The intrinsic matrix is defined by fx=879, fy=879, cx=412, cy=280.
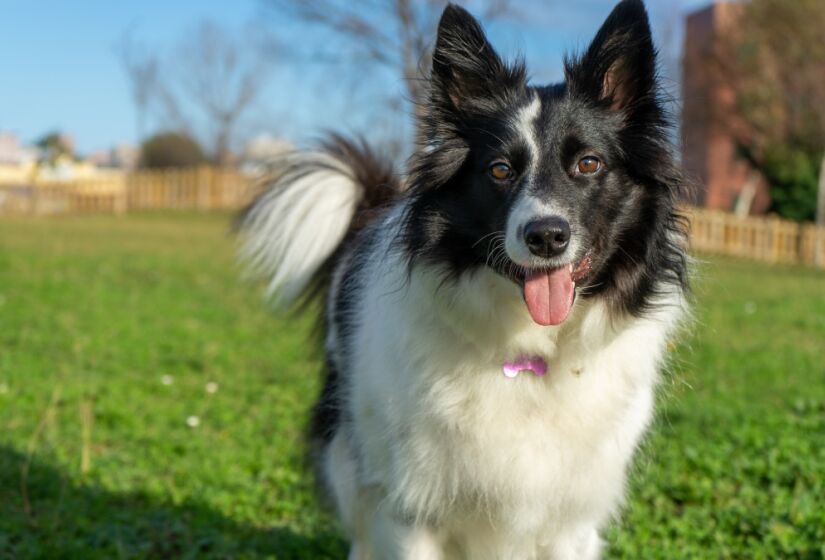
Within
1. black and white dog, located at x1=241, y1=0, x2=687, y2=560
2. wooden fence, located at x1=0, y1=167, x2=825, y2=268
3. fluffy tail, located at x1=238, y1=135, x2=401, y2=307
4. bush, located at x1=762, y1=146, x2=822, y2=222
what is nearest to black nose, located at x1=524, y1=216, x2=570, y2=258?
black and white dog, located at x1=241, y1=0, x2=687, y2=560

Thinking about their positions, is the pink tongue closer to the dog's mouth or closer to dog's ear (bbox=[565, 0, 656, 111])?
the dog's mouth

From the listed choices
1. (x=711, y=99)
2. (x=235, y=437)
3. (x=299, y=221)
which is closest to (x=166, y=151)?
(x=711, y=99)

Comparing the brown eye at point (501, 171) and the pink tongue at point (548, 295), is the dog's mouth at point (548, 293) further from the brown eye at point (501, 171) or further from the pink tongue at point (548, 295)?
the brown eye at point (501, 171)

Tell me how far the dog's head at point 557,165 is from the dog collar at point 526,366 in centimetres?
23

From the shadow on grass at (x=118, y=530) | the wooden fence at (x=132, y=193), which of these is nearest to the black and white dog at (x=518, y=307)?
the shadow on grass at (x=118, y=530)

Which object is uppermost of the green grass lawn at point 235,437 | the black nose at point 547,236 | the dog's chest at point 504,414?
the black nose at point 547,236

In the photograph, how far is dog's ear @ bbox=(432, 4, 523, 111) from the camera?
3.12 metres

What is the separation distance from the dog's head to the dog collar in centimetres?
23

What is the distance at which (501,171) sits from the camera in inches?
117

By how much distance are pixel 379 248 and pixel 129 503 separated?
7.40 feet

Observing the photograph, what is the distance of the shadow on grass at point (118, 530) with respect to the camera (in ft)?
12.9

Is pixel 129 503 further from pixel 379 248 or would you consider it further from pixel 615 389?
pixel 615 389

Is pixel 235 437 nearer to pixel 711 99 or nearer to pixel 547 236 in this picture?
pixel 547 236

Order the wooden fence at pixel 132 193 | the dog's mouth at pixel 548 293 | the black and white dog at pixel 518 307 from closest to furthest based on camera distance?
the dog's mouth at pixel 548 293 → the black and white dog at pixel 518 307 → the wooden fence at pixel 132 193
